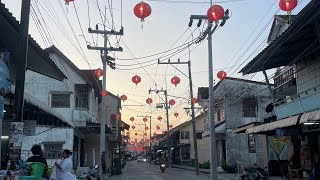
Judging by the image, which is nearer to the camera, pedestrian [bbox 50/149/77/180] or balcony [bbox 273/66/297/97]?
pedestrian [bbox 50/149/77/180]

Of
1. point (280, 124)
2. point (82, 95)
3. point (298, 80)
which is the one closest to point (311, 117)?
point (280, 124)

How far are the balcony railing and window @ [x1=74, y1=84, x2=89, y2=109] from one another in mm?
15017

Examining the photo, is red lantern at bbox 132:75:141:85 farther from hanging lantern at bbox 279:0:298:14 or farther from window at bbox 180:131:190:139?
window at bbox 180:131:190:139

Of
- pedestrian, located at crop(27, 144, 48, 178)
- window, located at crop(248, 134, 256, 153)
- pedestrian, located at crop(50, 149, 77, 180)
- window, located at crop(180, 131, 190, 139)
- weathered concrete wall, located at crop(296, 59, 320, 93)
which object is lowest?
pedestrian, located at crop(50, 149, 77, 180)

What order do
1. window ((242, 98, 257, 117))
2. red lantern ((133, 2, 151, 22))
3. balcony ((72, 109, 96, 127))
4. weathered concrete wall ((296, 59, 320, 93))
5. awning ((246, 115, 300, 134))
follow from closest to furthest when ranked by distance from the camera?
red lantern ((133, 2, 151, 22))
awning ((246, 115, 300, 134))
weathered concrete wall ((296, 59, 320, 93))
balcony ((72, 109, 96, 127))
window ((242, 98, 257, 117))

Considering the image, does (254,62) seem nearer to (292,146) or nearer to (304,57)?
(304,57)

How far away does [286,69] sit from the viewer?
24.3 metres

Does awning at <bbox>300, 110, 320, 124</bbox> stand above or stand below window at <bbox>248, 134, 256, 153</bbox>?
above

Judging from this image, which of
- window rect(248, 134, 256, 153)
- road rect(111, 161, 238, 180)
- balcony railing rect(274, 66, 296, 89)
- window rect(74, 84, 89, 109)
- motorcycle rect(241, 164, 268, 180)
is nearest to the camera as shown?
motorcycle rect(241, 164, 268, 180)

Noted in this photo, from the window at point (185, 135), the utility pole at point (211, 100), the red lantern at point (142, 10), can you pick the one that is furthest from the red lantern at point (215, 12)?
the window at point (185, 135)

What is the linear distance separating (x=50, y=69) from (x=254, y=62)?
10758mm

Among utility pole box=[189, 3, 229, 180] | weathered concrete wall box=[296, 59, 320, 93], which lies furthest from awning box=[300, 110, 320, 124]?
utility pole box=[189, 3, 229, 180]

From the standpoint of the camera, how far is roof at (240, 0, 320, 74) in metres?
13.6

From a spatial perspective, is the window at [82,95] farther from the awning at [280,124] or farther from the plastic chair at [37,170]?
the plastic chair at [37,170]
